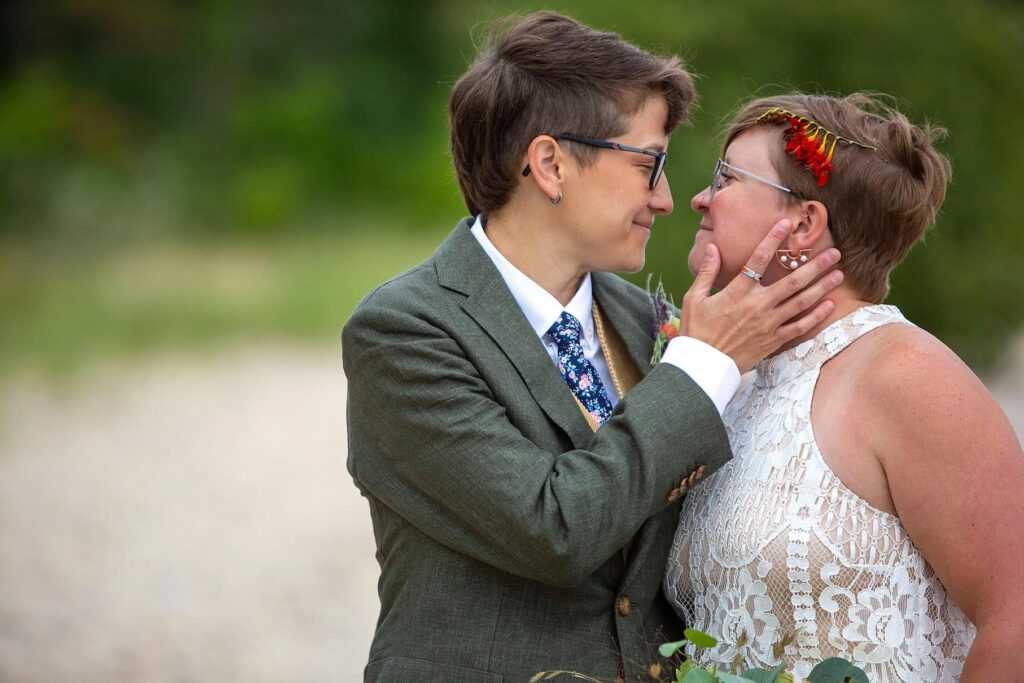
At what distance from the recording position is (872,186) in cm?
275

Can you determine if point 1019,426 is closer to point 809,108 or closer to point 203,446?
point 203,446

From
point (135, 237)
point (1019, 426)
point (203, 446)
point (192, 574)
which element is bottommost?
point (1019, 426)

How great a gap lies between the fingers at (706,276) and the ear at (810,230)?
169mm

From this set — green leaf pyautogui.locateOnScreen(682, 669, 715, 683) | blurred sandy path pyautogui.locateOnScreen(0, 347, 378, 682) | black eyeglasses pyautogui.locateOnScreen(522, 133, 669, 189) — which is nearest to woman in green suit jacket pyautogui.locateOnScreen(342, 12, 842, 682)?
black eyeglasses pyautogui.locateOnScreen(522, 133, 669, 189)

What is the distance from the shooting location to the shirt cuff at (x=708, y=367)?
2.63m

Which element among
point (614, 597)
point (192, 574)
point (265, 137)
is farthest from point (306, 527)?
point (265, 137)

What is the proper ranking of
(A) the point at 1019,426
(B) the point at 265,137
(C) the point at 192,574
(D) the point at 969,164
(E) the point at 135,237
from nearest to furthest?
1. (C) the point at 192,574
2. (D) the point at 969,164
3. (A) the point at 1019,426
4. (E) the point at 135,237
5. (B) the point at 265,137

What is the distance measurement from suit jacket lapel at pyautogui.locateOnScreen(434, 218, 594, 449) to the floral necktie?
0.36ft

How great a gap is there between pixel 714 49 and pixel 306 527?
488cm

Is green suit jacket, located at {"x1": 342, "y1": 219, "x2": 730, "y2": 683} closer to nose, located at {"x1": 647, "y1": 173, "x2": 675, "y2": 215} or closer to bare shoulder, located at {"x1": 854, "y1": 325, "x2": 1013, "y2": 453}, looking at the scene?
bare shoulder, located at {"x1": 854, "y1": 325, "x2": 1013, "y2": 453}

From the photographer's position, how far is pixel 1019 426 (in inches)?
424

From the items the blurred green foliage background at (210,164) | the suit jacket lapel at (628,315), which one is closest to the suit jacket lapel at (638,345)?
the suit jacket lapel at (628,315)

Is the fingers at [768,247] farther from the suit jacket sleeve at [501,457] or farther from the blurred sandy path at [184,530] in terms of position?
the blurred sandy path at [184,530]

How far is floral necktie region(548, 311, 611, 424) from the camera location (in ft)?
9.53
